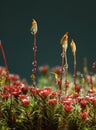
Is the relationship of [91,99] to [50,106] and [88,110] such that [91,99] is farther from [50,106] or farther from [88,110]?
[50,106]

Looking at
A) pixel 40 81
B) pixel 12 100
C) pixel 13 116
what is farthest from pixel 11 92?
pixel 40 81

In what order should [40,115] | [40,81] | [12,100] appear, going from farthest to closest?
[40,81], [12,100], [40,115]

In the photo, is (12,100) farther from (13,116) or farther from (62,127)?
(62,127)

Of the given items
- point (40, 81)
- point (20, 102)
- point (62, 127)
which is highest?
point (40, 81)

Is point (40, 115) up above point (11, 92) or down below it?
below

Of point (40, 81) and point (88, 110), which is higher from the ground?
point (40, 81)

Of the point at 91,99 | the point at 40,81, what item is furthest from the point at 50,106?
the point at 40,81

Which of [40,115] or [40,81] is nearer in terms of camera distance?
[40,115]

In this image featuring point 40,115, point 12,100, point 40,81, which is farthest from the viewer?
point 40,81

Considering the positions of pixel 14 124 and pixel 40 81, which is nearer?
pixel 14 124
